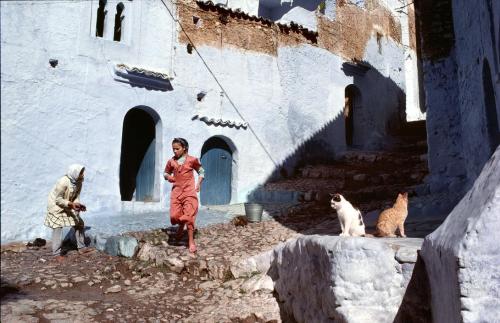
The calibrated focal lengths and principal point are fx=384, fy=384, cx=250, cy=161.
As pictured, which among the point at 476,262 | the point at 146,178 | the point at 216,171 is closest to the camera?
the point at 476,262

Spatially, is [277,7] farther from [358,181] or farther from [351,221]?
[351,221]

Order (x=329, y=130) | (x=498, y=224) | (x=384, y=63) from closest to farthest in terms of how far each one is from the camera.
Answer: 1. (x=498, y=224)
2. (x=329, y=130)
3. (x=384, y=63)

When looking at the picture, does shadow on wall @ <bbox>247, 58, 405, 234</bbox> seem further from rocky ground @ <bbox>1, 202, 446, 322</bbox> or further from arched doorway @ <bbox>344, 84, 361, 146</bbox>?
rocky ground @ <bbox>1, 202, 446, 322</bbox>

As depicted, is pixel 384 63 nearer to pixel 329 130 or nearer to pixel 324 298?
pixel 329 130

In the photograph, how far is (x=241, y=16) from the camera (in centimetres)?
1112

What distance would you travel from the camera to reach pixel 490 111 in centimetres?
512

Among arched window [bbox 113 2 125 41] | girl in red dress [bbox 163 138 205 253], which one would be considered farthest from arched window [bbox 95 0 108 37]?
girl in red dress [bbox 163 138 205 253]

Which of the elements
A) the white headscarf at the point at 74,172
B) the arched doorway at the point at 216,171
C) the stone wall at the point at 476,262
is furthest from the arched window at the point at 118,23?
the stone wall at the point at 476,262

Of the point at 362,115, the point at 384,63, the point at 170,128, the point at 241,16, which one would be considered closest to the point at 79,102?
the point at 170,128

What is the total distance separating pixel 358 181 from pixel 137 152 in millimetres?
5811

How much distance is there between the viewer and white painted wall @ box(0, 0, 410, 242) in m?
7.38

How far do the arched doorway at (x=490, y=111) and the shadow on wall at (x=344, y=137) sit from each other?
3655mm

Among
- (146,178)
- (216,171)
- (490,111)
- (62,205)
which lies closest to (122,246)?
(62,205)

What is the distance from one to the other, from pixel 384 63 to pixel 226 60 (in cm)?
827
